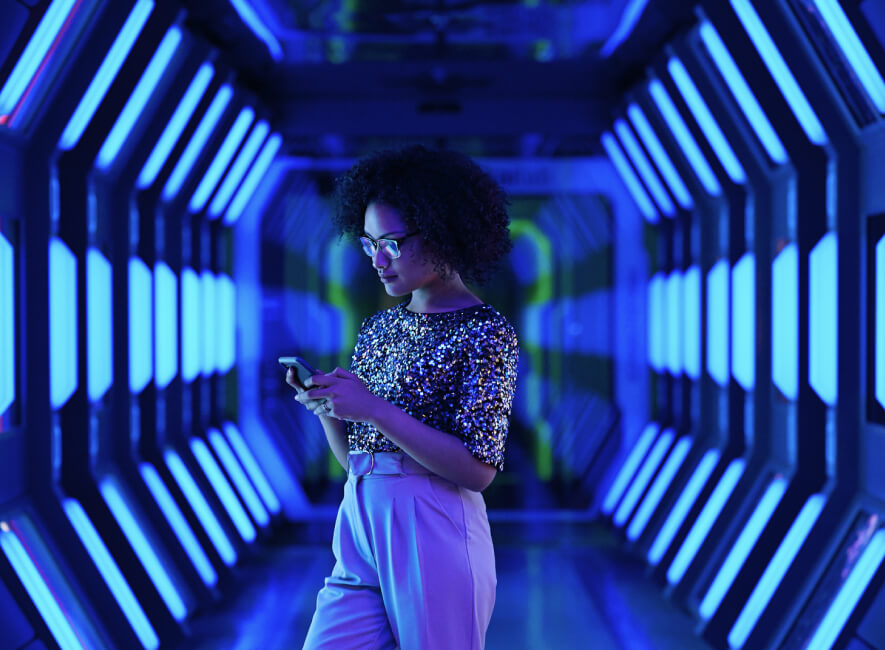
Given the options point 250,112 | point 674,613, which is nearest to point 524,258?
point 250,112

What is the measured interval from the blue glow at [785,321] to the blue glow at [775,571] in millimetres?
505

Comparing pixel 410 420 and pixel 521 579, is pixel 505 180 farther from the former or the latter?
pixel 410 420

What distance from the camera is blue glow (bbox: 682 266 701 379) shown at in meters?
5.88

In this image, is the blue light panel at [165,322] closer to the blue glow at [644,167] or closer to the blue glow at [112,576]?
the blue glow at [112,576]

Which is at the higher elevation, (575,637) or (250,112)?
(250,112)

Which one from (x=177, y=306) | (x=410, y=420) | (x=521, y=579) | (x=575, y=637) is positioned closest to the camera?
(x=410, y=420)

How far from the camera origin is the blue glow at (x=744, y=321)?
479 cm

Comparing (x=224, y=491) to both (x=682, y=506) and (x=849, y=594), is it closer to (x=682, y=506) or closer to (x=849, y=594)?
(x=682, y=506)

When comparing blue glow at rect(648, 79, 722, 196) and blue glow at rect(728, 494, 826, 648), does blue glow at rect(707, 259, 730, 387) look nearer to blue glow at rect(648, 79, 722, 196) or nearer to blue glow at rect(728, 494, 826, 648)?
blue glow at rect(648, 79, 722, 196)

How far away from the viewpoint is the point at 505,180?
6.93 m

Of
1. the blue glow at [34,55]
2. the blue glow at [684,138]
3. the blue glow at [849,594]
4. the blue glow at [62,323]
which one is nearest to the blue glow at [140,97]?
the blue glow at [62,323]

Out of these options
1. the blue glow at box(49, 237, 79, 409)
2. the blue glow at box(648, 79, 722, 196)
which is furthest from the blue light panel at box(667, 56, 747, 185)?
the blue glow at box(49, 237, 79, 409)

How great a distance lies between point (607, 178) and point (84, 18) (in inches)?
167

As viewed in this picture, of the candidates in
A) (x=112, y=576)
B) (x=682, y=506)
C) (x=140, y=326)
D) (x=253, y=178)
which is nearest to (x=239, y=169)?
(x=253, y=178)
